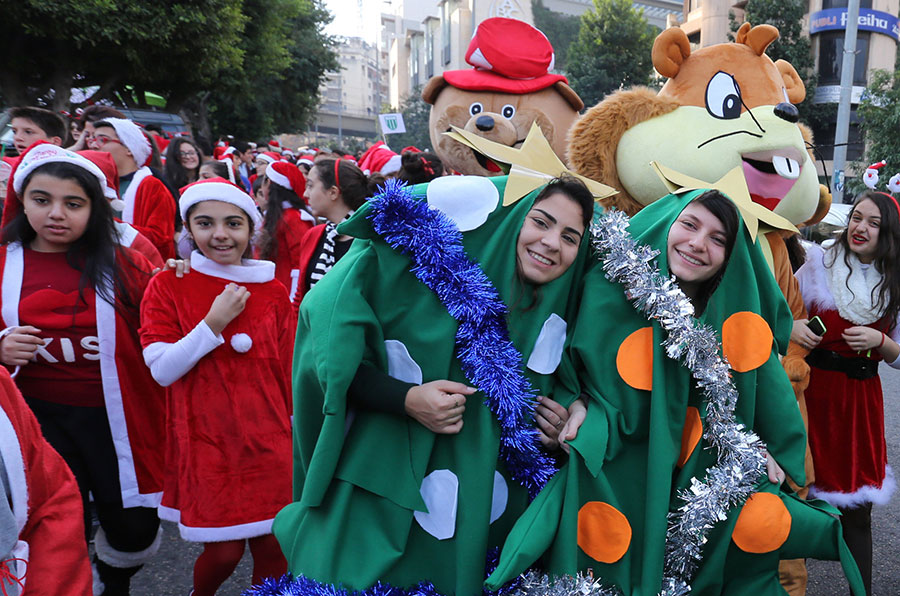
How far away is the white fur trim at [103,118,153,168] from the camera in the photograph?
435 centimetres

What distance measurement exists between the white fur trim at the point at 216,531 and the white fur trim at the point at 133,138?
270cm

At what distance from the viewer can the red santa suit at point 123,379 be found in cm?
243

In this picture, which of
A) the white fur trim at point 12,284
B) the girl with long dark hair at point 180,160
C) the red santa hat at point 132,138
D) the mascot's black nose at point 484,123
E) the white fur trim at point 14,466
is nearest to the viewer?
the white fur trim at point 14,466

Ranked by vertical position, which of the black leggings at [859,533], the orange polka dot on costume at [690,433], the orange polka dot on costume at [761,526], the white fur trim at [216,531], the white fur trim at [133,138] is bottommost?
the black leggings at [859,533]

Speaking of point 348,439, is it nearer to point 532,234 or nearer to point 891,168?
point 532,234

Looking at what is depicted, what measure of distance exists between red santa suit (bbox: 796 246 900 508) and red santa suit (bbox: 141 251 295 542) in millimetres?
2345

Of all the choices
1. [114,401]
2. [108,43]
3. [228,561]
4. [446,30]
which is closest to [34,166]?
[114,401]

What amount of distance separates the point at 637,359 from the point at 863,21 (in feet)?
103

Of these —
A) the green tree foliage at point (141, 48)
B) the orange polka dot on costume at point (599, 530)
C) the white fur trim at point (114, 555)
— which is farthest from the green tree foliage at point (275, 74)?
the orange polka dot on costume at point (599, 530)

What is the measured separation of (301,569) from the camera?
5.99 feet

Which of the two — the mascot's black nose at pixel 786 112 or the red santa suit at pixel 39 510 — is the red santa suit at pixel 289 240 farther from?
the red santa suit at pixel 39 510

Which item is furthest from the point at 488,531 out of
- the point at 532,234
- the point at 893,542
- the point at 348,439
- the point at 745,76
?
the point at 893,542

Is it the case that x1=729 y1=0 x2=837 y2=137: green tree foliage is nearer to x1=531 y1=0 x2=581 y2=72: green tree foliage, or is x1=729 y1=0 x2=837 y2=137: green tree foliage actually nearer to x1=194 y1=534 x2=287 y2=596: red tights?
x1=531 y1=0 x2=581 y2=72: green tree foliage

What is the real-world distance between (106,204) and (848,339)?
3.08 meters
